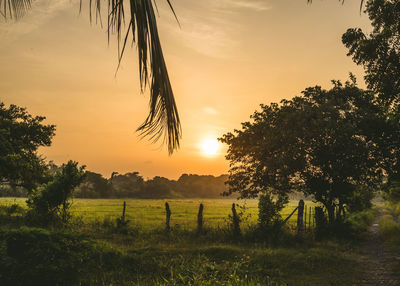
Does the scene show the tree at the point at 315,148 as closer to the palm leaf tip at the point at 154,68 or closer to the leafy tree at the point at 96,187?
the palm leaf tip at the point at 154,68

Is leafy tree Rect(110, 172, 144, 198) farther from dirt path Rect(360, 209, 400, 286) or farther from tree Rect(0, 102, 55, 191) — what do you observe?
dirt path Rect(360, 209, 400, 286)

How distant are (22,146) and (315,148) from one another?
19872 millimetres

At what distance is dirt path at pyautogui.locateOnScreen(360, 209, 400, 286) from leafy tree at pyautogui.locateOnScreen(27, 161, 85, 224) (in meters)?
16.8

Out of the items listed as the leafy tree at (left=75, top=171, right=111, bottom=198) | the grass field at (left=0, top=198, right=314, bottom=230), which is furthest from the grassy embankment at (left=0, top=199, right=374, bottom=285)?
the leafy tree at (left=75, top=171, right=111, bottom=198)

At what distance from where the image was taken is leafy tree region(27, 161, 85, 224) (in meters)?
17.7

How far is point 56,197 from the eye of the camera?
18.0 meters

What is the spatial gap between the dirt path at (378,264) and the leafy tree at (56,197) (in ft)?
55.1

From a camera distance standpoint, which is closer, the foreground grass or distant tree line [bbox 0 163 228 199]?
the foreground grass

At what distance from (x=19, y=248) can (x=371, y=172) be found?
16.0m

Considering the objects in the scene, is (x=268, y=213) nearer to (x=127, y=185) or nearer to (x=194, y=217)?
(x=194, y=217)

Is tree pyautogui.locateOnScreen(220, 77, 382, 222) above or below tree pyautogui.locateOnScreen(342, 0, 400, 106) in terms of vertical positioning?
below

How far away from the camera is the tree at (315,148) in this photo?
14500 millimetres

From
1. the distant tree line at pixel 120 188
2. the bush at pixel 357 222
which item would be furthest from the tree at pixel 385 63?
the distant tree line at pixel 120 188

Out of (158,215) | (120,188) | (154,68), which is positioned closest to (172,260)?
(154,68)
